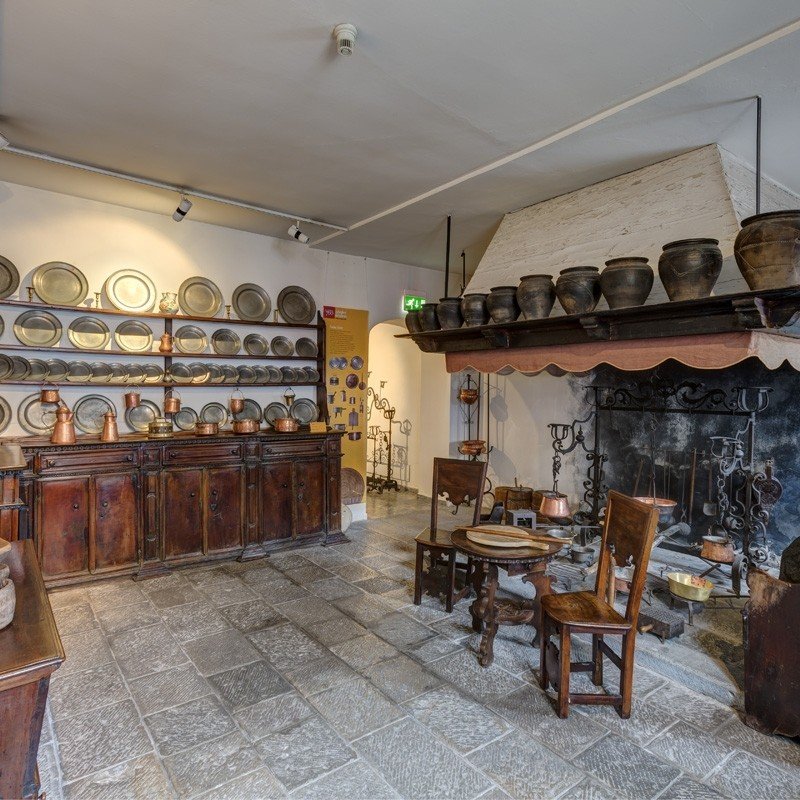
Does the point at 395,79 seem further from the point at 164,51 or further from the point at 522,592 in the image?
the point at 522,592

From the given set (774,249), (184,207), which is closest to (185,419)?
(184,207)

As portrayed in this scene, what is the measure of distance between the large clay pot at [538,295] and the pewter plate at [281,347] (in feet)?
8.81

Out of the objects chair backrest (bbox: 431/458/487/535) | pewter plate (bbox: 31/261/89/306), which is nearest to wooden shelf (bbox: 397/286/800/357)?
chair backrest (bbox: 431/458/487/535)

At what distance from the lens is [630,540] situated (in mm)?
2400

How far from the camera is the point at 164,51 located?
2.35 meters

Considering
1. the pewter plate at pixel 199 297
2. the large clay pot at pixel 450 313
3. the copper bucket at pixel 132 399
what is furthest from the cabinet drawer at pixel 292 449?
the large clay pot at pixel 450 313

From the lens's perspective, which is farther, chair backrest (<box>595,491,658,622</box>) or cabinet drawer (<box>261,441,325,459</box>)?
cabinet drawer (<box>261,441,325,459</box>)

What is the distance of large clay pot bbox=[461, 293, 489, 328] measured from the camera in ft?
12.7

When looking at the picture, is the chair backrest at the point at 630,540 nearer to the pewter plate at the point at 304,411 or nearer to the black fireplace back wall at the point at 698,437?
the black fireplace back wall at the point at 698,437

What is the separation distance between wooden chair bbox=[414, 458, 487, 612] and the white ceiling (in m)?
2.08

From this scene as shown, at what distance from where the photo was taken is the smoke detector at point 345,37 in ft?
7.05

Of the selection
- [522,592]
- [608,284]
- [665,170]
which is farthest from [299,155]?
[522,592]

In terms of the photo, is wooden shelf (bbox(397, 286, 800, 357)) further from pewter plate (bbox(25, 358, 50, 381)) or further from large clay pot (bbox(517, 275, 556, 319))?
pewter plate (bbox(25, 358, 50, 381))

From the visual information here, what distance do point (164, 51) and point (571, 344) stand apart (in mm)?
2683
